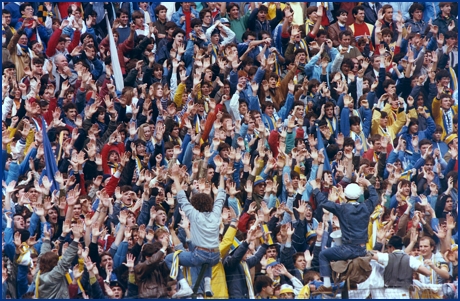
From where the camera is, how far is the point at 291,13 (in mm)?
28875

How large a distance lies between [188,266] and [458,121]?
7634 millimetres

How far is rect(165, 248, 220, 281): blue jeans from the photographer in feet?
69.4

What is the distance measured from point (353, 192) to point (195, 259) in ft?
7.17

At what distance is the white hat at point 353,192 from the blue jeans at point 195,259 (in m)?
1.83

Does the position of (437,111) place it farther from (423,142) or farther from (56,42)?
(56,42)

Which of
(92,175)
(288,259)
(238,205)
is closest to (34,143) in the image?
(92,175)

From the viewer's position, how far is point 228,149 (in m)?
25.5

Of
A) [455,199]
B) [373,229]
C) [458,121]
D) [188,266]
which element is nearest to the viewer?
[188,266]

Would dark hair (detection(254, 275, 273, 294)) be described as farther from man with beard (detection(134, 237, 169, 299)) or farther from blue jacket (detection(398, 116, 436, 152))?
blue jacket (detection(398, 116, 436, 152))

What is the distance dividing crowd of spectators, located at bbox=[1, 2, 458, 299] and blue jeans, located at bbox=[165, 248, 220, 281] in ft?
0.08

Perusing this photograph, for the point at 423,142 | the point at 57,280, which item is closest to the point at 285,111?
the point at 423,142

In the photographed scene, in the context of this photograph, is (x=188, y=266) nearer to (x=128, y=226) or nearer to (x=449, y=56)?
(x=128, y=226)

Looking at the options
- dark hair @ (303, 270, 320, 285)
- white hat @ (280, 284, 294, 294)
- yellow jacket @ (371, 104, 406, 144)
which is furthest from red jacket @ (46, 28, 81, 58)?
white hat @ (280, 284, 294, 294)

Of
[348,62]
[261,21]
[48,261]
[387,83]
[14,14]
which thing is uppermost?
[14,14]
